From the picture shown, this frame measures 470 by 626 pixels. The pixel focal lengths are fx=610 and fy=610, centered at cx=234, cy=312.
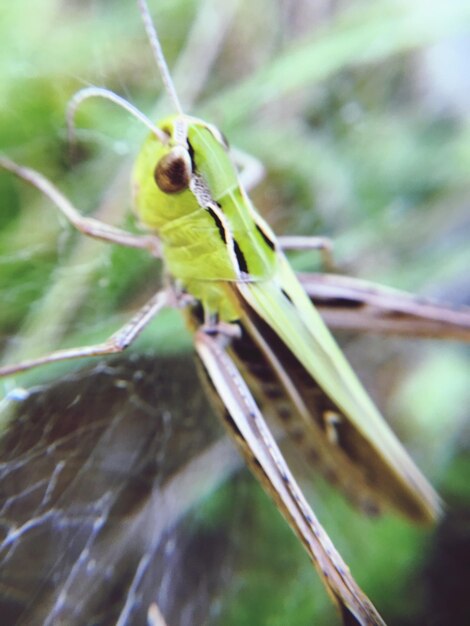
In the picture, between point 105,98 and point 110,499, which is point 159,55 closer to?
point 105,98

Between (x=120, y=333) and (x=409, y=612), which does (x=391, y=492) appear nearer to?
(x=409, y=612)

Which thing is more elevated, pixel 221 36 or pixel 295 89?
pixel 221 36

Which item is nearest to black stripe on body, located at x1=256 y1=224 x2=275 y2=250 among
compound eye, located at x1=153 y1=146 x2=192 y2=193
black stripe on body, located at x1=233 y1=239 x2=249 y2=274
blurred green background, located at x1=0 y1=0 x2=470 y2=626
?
black stripe on body, located at x1=233 y1=239 x2=249 y2=274

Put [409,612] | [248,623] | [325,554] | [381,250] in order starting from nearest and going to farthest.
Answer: [325,554]
[248,623]
[409,612]
[381,250]

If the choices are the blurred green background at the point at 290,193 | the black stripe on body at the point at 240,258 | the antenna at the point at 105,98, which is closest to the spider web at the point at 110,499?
the blurred green background at the point at 290,193

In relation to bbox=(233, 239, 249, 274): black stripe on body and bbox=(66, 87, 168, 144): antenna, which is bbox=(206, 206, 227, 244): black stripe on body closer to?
bbox=(233, 239, 249, 274): black stripe on body

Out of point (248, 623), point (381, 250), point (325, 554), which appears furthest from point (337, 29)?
point (248, 623)
